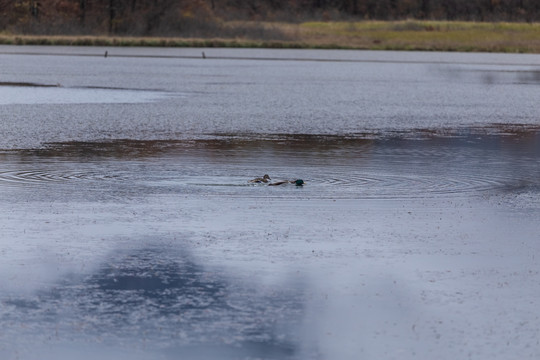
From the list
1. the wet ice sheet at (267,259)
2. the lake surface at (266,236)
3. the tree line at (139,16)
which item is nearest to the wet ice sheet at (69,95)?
the lake surface at (266,236)

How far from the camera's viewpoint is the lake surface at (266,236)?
7160 millimetres

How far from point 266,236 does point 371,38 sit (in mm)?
79161

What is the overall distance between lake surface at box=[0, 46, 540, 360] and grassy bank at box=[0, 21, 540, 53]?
2234 inches

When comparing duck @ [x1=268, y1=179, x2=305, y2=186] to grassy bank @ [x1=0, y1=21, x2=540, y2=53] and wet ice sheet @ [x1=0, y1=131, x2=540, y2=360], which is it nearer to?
wet ice sheet @ [x1=0, y1=131, x2=540, y2=360]

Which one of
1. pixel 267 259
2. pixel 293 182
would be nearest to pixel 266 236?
pixel 267 259

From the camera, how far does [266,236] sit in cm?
1032

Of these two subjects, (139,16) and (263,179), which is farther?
(139,16)

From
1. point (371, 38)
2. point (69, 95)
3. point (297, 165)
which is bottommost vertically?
point (371, 38)

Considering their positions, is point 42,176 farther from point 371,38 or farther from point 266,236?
point 371,38

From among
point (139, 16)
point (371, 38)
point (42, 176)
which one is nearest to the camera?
point (42, 176)

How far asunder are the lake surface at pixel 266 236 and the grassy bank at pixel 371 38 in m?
56.7

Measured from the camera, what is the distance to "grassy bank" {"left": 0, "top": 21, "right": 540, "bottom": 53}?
266 ft

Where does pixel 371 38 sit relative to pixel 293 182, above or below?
Result: below

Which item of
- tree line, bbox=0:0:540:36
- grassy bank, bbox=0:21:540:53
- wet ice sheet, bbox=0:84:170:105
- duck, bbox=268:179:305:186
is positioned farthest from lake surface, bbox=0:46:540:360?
tree line, bbox=0:0:540:36
